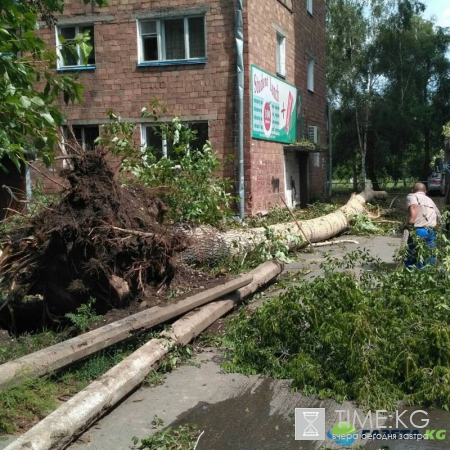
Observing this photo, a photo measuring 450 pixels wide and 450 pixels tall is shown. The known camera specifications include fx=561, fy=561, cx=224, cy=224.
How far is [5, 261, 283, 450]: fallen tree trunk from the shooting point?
11.5ft

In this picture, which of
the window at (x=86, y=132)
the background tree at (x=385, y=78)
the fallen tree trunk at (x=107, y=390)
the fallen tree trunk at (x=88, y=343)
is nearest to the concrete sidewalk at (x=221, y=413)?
the fallen tree trunk at (x=107, y=390)

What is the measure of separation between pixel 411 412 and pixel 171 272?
3294 mm

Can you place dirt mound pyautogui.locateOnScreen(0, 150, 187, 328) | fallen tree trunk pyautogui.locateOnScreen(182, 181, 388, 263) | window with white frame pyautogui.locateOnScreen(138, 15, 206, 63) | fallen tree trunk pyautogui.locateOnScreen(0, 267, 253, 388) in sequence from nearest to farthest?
fallen tree trunk pyautogui.locateOnScreen(0, 267, 253, 388) → dirt mound pyautogui.locateOnScreen(0, 150, 187, 328) → fallen tree trunk pyautogui.locateOnScreen(182, 181, 388, 263) → window with white frame pyautogui.locateOnScreen(138, 15, 206, 63)

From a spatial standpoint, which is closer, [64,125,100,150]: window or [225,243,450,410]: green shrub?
[225,243,450,410]: green shrub

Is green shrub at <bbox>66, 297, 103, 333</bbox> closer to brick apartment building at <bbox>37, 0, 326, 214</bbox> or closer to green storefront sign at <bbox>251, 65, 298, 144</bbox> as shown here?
brick apartment building at <bbox>37, 0, 326, 214</bbox>

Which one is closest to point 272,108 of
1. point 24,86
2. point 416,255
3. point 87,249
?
point 416,255

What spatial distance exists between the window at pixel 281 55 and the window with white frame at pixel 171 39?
10.3ft

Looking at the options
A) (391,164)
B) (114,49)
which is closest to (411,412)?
(114,49)

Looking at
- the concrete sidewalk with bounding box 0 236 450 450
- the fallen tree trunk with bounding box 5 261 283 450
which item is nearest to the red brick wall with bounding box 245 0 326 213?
the fallen tree trunk with bounding box 5 261 283 450

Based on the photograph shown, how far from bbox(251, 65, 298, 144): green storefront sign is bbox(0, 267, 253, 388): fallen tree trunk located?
8776 millimetres

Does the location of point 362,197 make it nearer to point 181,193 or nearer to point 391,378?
point 181,193

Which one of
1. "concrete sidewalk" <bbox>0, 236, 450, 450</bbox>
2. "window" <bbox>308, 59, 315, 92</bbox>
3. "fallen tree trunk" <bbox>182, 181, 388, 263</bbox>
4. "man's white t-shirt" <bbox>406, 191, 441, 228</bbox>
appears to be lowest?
"concrete sidewalk" <bbox>0, 236, 450, 450</bbox>

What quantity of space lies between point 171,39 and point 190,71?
3.60ft

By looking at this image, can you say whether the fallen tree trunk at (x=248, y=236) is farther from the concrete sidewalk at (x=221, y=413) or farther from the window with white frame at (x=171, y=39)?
the window with white frame at (x=171, y=39)
